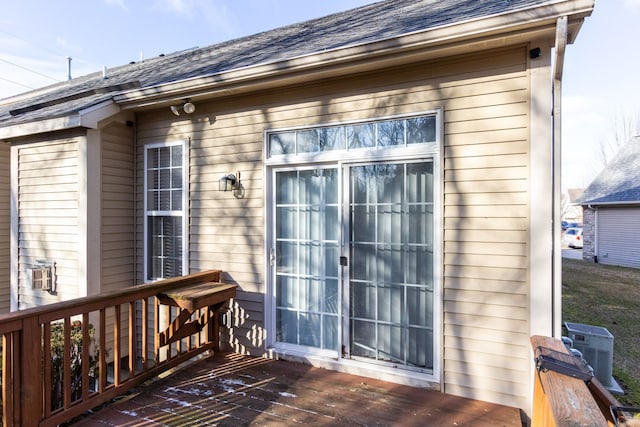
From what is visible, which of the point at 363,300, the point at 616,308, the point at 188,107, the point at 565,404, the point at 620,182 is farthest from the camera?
the point at 620,182

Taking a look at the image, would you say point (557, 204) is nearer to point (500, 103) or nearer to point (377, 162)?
point (500, 103)

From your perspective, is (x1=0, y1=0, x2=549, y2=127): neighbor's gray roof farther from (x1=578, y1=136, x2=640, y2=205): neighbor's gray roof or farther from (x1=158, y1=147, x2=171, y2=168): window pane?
(x1=578, y1=136, x2=640, y2=205): neighbor's gray roof

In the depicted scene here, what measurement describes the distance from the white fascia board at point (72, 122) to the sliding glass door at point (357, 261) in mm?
2182

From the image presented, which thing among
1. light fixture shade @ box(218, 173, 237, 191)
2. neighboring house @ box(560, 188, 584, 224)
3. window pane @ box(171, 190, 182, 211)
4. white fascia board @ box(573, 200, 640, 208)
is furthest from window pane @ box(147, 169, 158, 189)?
neighboring house @ box(560, 188, 584, 224)

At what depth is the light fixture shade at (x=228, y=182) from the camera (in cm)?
365

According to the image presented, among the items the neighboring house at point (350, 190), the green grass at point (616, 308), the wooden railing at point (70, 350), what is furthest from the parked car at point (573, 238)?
the wooden railing at point (70, 350)

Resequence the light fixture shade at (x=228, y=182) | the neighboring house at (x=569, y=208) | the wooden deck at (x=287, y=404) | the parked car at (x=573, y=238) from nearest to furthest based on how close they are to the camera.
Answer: the wooden deck at (x=287, y=404) → the light fixture shade at (x=228, y=182) → the parked car at (x=573, y=238) → the neighboring house at (x=569, y=208)

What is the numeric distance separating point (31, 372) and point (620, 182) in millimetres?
16992

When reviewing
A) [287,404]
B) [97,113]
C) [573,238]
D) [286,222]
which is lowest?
[573,238]

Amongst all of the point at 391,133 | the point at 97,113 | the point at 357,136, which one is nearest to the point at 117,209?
the point at 97,113

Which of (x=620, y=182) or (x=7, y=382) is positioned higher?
(x=620, y=182)

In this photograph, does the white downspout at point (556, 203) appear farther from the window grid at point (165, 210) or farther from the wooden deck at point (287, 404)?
the window grid at point (165, 210)

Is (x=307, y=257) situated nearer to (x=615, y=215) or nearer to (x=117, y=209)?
(x=117, y=209)

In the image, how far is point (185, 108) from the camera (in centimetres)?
377
